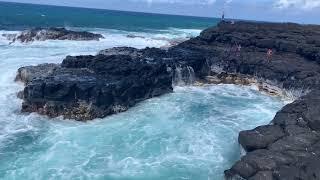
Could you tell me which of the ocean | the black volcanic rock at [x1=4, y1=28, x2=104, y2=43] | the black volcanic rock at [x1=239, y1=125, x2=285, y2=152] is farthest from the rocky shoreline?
the black volcanic rock at [x1=4, y1=28, x2=104, y2=43]

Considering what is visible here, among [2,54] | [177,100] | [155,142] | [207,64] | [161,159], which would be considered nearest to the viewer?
[161,159]

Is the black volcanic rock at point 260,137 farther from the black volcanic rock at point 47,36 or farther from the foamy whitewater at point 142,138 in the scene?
the black volcanic rock at point 47,36

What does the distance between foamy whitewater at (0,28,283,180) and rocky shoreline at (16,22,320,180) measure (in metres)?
1.39

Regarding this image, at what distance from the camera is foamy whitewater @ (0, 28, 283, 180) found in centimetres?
2405

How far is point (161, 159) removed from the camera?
2559 centimetres

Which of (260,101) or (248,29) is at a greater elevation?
(248,29)

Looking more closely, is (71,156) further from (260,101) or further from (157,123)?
(260,101)

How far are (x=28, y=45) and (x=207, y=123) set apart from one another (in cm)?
3462

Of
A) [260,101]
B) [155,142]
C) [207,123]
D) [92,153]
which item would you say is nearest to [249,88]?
[260,101]

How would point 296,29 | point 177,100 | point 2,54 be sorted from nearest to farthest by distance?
1. point 177,100
2. point 2,54
3. point 296,29

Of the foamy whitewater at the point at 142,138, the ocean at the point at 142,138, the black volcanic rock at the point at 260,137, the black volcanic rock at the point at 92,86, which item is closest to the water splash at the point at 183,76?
the ocean at the point at 142,138

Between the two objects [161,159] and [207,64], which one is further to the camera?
[207,64]

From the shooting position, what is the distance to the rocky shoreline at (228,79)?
21.5 metres

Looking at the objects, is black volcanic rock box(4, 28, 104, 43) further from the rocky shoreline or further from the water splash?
the water splash
